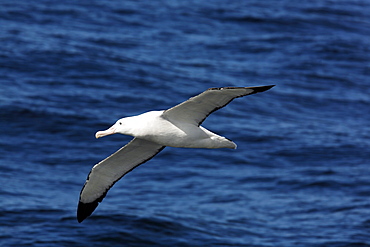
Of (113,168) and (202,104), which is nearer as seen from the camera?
(202,104)

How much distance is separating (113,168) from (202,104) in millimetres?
2688

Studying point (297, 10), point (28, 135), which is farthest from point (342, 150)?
point (297, 10)

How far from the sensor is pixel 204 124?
24578mm

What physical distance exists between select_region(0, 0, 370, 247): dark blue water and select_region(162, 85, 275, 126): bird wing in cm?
768

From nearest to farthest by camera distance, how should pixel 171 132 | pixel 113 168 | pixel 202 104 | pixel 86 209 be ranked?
1. pixel 202 104
2. pixel 171 132
3. pixel 113 168
4. pixel 86 209

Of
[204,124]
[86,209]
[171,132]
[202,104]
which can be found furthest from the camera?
[204,124]

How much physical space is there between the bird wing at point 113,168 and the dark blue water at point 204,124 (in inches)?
184

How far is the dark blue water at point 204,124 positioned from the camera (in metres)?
19.2

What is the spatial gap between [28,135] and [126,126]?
1269 centimetres

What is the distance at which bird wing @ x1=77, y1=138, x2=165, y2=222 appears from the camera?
39.5 ft

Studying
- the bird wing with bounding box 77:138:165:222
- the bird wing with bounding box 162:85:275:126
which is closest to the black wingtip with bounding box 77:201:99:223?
the bird wing with bounding box 77:138:165:222

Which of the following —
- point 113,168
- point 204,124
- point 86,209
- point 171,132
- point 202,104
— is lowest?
point 204,124

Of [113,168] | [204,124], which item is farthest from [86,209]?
[204,124]

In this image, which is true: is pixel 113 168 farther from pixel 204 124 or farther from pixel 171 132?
pixel 204 124
